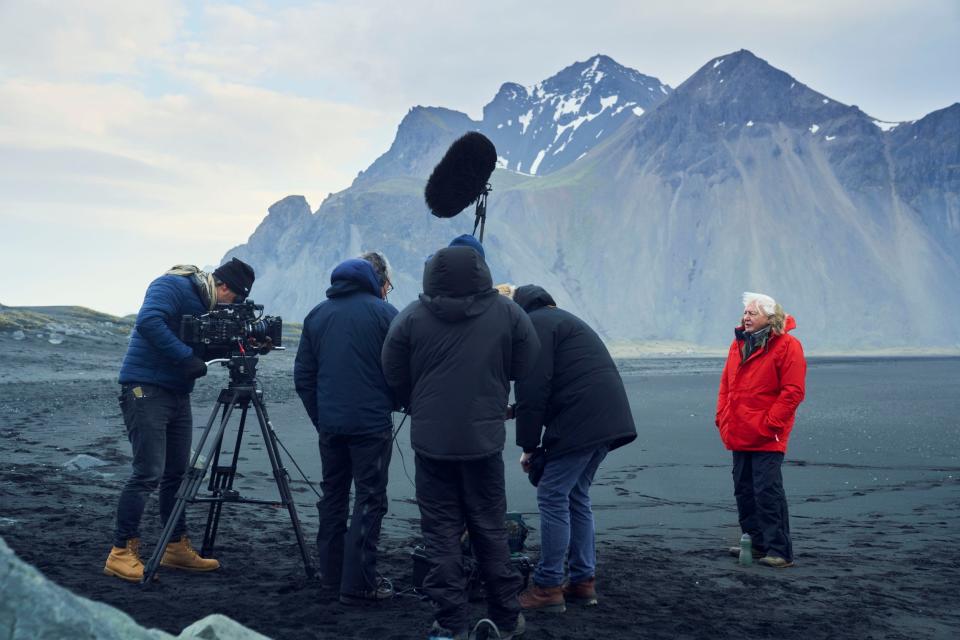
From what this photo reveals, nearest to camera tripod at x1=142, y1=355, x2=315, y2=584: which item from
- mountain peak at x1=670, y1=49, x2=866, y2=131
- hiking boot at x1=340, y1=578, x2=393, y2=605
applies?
hiking boot at x1=340, y1=578, x2=393, y2=605

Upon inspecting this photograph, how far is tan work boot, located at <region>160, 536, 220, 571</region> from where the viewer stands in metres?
5.31

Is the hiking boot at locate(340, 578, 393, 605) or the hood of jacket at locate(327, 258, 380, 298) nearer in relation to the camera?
the hiking boot at locate(340, 578, 393, 605)

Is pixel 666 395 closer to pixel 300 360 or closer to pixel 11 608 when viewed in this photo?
pixel 300 360

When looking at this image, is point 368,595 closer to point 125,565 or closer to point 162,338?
point 125,565

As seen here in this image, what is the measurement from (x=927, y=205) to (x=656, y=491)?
384 ft

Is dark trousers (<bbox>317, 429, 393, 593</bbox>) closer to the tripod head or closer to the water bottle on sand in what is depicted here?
the tripod head

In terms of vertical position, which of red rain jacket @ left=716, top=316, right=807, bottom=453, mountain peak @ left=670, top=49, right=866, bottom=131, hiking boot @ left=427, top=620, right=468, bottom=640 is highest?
mountain peak @ left=670, top=49, right=866, bottom=131

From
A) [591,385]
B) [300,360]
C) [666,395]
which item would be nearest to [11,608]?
[300,360]

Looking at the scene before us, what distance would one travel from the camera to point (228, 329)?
5.22 meters

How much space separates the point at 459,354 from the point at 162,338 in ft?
6.32

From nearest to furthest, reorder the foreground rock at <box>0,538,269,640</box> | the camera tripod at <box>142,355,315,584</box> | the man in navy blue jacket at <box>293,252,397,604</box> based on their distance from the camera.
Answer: the foreground rock at <box>0,538,269,640</box>
the man in navy blue jacket at <box>293,252,397,604</box>
the camera tripod at <box>142,355,315,584</box>

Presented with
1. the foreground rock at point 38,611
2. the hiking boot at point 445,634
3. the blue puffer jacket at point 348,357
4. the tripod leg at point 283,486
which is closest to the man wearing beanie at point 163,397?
the tripod leg at point 283,486

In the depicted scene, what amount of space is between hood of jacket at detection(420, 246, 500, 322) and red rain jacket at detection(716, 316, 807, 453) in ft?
8.22

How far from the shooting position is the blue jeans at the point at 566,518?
4.80m
